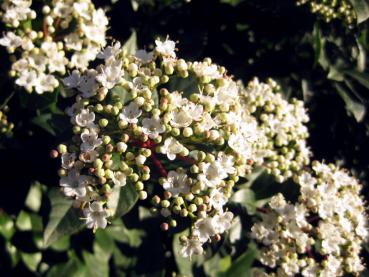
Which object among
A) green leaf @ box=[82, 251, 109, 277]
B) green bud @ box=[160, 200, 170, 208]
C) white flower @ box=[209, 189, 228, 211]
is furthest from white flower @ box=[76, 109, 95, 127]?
green leaf @ box=[82, 251, 109, 277]

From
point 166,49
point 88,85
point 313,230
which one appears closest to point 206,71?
point 166,49

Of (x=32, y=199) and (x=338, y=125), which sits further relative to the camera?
(x=338, y=125)

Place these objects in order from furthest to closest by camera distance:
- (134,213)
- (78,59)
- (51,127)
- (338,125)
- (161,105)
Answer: (338,125) → (134,213) → (51,127) → (78,59) → (161,105)

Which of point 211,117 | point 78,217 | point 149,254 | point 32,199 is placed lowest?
point 149,254

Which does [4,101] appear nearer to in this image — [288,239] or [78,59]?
[78,59]

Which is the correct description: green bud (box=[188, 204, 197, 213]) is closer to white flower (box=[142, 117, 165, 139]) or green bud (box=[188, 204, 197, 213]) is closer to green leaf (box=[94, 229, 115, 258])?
white flower (box=[142, 117, 165, 139])

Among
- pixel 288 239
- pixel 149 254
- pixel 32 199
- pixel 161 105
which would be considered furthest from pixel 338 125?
pixel 32 199
